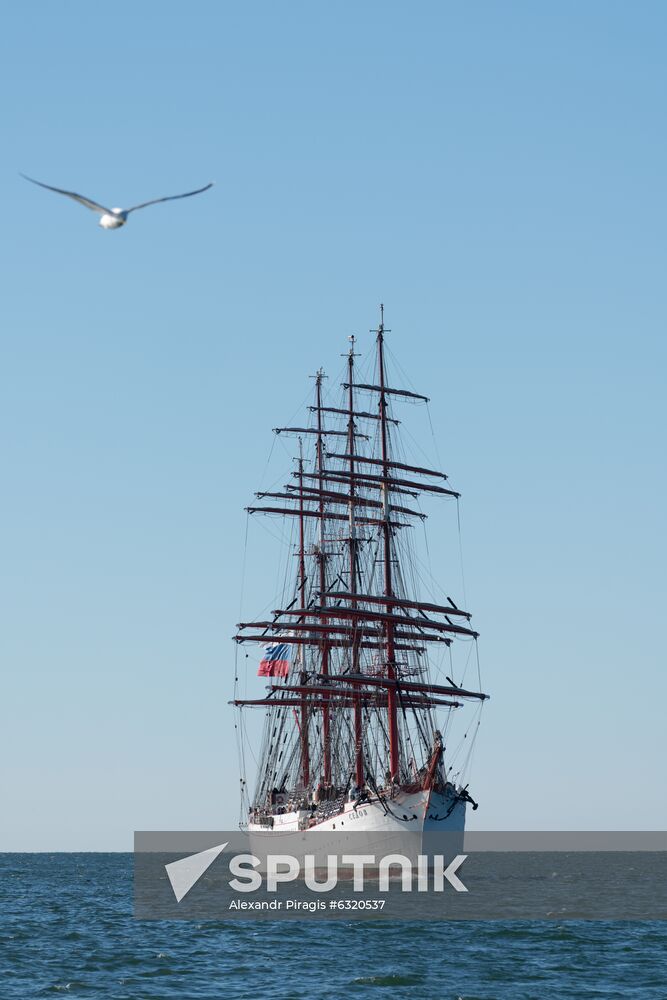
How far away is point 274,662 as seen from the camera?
10656 centimetres

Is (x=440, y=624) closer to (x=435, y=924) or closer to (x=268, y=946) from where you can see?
(x=435, y=924)

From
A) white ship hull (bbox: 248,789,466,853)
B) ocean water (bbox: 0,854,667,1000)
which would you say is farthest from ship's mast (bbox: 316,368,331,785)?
ocean water (bbox: 0,854,667,1000)

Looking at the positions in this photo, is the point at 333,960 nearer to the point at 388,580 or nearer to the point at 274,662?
the point at 388,580

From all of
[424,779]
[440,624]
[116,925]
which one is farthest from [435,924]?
[440,624]

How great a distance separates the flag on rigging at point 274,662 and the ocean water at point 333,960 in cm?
3860

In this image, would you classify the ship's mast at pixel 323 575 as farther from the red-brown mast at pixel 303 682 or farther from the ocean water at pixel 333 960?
the ocean water at pixel 333 960

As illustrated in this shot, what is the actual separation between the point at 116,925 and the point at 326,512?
5090cm

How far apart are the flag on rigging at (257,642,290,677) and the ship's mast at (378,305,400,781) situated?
14069 millimetres

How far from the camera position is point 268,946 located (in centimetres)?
5341

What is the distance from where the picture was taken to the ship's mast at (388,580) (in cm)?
9194

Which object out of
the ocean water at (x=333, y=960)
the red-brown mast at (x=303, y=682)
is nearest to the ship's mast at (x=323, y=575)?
the red-brown mast at (x=303, y=682)

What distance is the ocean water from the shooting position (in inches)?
1656

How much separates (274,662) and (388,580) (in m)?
15.6

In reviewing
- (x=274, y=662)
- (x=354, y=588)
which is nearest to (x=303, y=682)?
(x=274, y=662)
